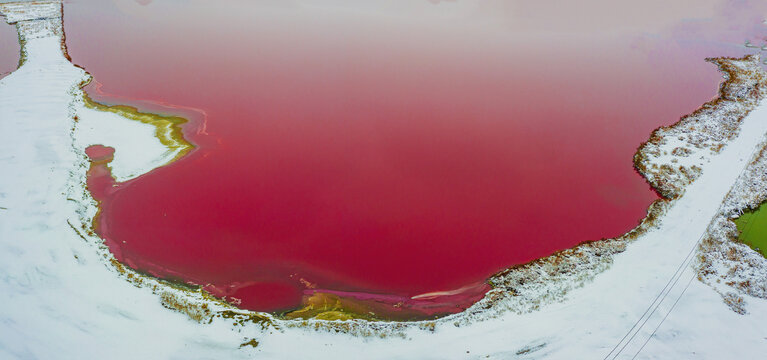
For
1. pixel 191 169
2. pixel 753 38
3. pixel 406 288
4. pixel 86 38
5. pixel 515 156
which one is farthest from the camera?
pixel 753 38

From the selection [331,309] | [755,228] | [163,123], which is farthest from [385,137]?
[755,228]

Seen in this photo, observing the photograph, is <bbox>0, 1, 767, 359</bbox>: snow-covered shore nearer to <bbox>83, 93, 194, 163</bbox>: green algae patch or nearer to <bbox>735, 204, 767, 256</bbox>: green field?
<bbox>735, 204, 767, 256</bbox>: green field

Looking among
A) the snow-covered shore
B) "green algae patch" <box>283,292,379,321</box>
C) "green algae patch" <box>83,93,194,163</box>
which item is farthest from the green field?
"green algae patch" <box>83,93,194,163</box>

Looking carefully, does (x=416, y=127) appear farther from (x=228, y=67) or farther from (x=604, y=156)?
(x=228, y=67)

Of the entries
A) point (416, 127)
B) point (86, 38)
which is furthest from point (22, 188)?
point (86, 38)

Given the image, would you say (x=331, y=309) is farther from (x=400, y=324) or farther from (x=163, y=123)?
(x=163, y=123)

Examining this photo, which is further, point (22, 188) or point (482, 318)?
point (22, 188)
